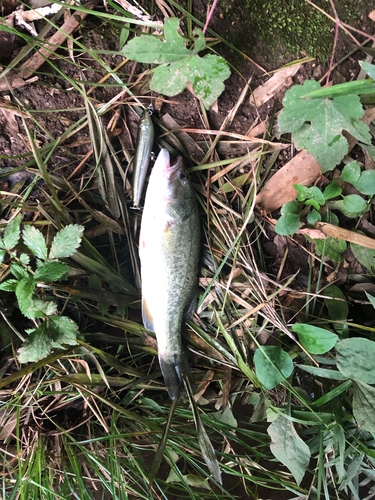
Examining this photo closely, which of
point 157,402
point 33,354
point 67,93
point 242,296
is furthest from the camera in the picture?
point 157,402

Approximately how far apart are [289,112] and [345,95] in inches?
11.0

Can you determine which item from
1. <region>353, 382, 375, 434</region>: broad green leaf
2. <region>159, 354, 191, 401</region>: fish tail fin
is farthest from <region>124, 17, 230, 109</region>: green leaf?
<region>353, 382, 375, 434</region>: broad green leaf

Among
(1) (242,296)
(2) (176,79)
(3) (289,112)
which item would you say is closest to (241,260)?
(1) (242,296)

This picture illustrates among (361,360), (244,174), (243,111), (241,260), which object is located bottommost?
(361,360)

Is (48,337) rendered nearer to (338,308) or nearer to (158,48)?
(158,48)

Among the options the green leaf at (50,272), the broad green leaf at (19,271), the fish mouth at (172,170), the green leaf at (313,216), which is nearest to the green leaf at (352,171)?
the green leaf at (313,216)

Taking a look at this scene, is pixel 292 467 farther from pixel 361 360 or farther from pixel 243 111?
pixel 243 111

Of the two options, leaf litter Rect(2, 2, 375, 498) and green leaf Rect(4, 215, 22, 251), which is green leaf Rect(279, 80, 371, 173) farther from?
green leaf Rect(4, 215, 22, 251)

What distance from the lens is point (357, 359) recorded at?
5.68 ft

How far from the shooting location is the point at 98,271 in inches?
77.3

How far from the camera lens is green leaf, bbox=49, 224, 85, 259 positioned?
5.29ft

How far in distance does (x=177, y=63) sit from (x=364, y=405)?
7.68 ft

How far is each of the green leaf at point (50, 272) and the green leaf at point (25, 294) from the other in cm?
5

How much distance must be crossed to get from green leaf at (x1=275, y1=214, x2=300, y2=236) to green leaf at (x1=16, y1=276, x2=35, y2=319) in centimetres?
149
